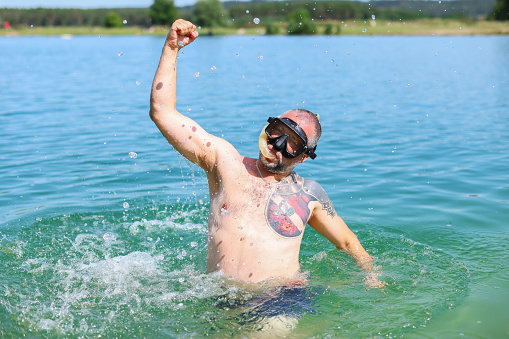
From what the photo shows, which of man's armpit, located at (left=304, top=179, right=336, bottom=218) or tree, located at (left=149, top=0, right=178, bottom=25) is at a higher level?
tree, located at (left=149, top=0, right=178, bottom=25)

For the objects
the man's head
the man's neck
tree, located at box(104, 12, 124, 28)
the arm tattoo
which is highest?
tree, located at box(104, 12, 124, 28)

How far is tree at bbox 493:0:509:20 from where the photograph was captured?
3161 inches

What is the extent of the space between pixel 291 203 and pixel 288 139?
0.49 m

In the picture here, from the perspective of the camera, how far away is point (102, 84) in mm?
19844

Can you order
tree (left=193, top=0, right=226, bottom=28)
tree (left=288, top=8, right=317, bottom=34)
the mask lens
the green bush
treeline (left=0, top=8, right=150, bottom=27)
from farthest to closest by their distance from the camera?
treeline (left=0, top=8, right=150, bottom=27) < the green bush < tree (left=193, top=0, right=226, bottom=28) < tree (left=288, top=8, right=317, bottom=34) < the mask lens

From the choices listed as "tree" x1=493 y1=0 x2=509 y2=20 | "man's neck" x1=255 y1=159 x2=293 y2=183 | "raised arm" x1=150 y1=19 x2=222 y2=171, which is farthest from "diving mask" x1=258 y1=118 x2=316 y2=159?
"tree" x1=493 y1=0 x2=509 y2=20

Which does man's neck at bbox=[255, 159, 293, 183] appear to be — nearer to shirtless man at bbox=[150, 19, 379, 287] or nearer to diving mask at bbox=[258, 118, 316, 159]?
shirtless man at bbox=[150, 19, 379, 287]

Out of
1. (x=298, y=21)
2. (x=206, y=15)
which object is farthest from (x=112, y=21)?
(x=298, y=21)

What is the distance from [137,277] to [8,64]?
1053 inches

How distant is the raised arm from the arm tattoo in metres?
0.64

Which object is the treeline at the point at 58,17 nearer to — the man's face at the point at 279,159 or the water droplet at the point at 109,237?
the water droplet at the point at 109,237

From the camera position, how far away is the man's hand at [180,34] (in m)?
3.41

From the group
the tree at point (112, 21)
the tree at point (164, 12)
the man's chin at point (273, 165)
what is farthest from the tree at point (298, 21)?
the tree at point (112, 21)

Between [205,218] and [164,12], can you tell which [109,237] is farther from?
[164,12]
